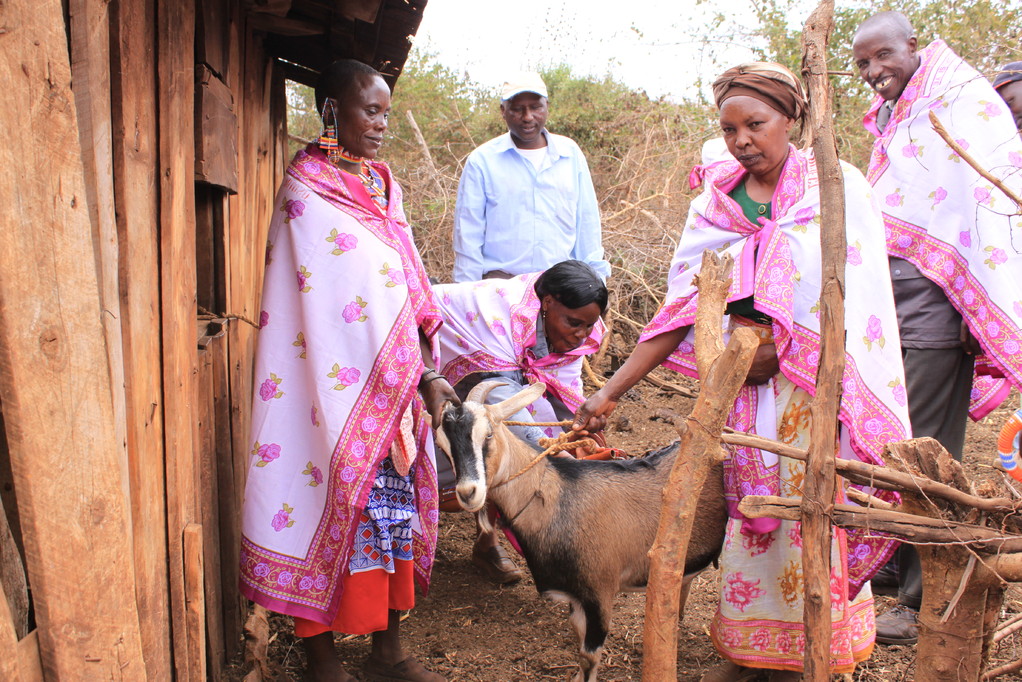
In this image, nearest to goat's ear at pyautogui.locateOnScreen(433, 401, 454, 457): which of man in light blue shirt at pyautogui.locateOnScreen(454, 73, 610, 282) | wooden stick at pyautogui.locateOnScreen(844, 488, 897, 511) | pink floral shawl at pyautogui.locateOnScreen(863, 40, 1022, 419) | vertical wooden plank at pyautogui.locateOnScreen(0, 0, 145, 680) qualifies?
wooden stick at pyautogui.locateOnScreen(844, 488, 897, 511)

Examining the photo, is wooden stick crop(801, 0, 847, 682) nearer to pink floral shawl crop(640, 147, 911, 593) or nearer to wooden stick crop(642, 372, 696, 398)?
pink floral shawl crop(640, 147, 911, 593)

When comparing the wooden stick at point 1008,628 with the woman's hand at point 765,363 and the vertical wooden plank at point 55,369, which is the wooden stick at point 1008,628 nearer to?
the woman's hand at point 765,363

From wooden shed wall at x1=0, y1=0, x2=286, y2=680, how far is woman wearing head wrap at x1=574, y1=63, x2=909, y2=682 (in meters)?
1.61

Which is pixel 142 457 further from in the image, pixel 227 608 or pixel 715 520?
pixel 715 520

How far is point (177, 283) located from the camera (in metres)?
2.61

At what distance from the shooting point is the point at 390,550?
3.32 metres

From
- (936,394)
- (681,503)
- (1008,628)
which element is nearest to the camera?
(681,503)

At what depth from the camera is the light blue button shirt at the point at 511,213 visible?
18.2ft

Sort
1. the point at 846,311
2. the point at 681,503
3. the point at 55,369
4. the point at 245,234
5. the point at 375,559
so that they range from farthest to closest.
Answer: the point at 245,234, the point at 375,559, the point at 846,311, the point at 681,503, the point at 55,369

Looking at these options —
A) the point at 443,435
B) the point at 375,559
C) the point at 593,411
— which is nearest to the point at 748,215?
the point at 593,411

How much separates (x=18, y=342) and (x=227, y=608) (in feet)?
8.05

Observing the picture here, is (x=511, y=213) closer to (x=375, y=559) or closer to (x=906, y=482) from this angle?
(x=375, y=559)

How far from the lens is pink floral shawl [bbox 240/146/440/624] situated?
3.16m

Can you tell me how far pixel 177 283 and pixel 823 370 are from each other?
Result: 6.38 feet
